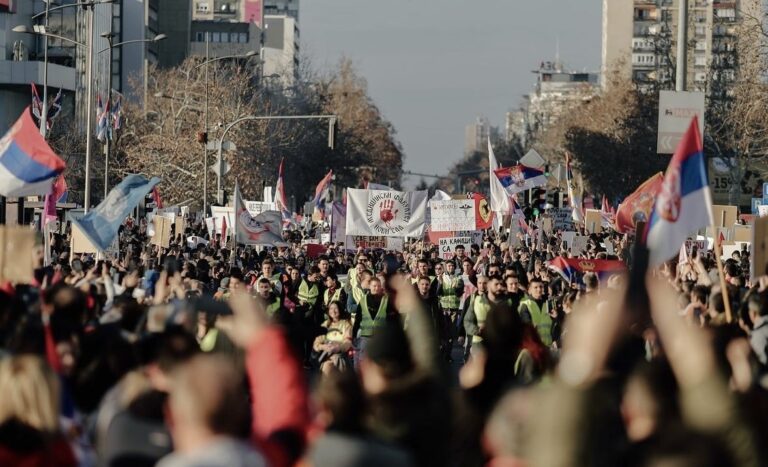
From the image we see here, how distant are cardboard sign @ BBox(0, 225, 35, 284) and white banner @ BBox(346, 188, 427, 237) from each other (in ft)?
56.8

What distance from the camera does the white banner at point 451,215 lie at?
30.8m

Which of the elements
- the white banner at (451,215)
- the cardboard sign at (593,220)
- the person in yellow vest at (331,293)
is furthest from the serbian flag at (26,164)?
the cardboard sign at (593,220)

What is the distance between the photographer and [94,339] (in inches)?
316

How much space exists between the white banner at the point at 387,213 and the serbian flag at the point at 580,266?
7.64 meters

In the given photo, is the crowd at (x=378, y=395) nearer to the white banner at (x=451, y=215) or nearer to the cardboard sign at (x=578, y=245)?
the white banner at (x=451, y=215)

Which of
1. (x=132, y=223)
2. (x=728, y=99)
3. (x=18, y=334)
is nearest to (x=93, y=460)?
(x=18, y=334)

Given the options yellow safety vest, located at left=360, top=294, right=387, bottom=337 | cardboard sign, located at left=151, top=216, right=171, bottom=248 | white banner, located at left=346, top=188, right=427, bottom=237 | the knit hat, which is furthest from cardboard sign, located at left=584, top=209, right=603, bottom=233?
the knit hat

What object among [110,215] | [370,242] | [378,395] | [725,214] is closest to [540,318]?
[110,215]

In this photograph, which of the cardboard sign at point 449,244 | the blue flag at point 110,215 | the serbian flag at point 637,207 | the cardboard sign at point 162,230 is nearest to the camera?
the blue flag at point 110,215

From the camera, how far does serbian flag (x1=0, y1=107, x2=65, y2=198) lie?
51.7 ft

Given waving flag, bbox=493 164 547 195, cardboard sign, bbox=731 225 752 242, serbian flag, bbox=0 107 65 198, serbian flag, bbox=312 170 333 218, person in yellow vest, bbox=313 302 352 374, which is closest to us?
serbian flag, bbox=0 107 65 198

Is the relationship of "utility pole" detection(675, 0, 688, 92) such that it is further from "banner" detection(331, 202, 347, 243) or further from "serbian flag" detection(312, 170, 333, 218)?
"serbian flag" detection(312, 170, 333, 218)

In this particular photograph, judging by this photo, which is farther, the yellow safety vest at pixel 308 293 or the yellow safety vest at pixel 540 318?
the yellow safety vest at pixel 308 293

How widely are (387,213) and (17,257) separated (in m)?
17.8
